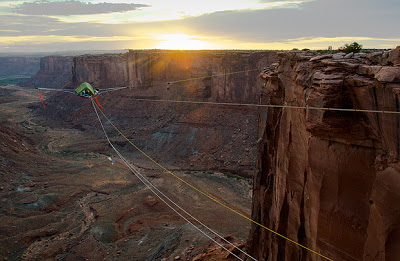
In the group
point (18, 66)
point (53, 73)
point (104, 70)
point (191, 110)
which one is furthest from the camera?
point (18, 66)


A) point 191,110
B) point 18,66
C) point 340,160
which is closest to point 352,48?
point 340,160

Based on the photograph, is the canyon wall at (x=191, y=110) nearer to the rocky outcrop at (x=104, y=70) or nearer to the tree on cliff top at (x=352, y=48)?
the rocky outcrop at (x=104, y=70)

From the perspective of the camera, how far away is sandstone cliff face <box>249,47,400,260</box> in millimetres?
6812

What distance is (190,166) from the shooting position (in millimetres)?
33656

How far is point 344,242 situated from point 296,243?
2109 mm

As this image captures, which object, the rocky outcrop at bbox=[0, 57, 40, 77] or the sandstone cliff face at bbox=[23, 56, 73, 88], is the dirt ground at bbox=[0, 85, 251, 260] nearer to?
the sandstone cliff face at bbox=[23, 56, 73, 88]

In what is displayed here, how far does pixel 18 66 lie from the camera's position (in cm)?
16512

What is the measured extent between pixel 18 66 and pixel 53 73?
69723mm

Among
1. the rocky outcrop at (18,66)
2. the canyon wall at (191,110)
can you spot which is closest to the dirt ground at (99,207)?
the canyon wall at (191,110)

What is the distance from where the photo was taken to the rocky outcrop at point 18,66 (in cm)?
16250

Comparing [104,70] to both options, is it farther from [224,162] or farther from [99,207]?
[99,207]

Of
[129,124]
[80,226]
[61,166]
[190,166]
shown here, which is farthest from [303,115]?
[129,124]

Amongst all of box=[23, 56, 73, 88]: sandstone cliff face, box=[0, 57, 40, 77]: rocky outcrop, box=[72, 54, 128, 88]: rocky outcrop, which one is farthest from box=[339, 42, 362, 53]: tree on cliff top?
box=[0, 57, 40, 77]: rocky outcrop

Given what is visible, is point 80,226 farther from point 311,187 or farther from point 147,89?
point 147,89
